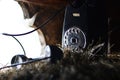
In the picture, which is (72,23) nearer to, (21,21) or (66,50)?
(66,50)

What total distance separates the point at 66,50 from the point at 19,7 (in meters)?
0.71

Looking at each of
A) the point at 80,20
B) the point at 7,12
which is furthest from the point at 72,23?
the point at 7,12

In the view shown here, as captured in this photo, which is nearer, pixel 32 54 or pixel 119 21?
pixel 119 21

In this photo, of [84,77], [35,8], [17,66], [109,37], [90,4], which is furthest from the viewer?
[35,8]

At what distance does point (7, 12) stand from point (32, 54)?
33cm

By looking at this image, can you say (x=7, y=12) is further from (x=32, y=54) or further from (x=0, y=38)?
(x=32, y=54)

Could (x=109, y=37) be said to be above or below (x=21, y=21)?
below

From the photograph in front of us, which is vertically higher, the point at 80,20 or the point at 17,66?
the point at 80,20

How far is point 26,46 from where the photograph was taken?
6.12ft

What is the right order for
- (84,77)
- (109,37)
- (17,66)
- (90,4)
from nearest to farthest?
(84,77) → (17,66) → (90,4) → (109,37)

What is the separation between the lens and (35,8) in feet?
5.91

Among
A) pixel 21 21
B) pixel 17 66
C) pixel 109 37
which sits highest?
pixel 21 21

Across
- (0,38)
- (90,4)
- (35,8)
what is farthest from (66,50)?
(0,38)

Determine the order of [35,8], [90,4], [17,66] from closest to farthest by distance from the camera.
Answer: [17,66] → [90,4] → [35,8]
